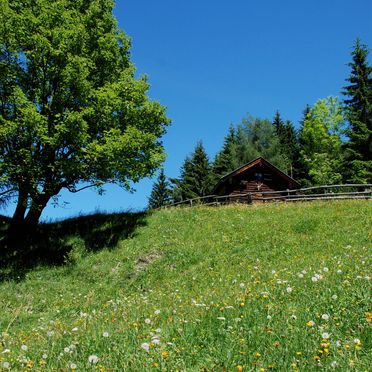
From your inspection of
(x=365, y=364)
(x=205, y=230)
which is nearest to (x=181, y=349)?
(x=365, y=364)

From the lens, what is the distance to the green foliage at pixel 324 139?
50344 mm

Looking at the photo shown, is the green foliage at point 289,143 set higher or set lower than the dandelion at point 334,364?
higher

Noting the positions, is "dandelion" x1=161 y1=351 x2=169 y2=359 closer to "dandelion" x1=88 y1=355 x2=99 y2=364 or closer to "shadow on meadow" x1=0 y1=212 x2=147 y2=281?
"dandelion" x1=88 y1=355 x2=99 y2=364

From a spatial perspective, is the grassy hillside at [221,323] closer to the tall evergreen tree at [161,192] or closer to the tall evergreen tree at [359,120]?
the tall evergreen tree at [359,120]

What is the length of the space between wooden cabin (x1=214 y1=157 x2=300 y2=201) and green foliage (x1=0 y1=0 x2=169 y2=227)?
2276cm

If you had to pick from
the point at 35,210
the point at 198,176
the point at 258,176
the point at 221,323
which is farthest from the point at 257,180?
the point at 221,323

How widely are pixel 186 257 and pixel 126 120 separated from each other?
8808 mm

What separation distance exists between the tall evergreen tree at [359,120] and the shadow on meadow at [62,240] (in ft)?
85.2

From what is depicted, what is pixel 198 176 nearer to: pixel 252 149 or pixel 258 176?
pixel 252 149

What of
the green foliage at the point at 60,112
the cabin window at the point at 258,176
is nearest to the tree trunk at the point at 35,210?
the green foliage at the point at 60,112

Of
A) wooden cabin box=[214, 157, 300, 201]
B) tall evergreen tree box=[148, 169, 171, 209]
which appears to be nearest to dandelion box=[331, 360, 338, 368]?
wooden cabin box=[214, 157, 300, 201]

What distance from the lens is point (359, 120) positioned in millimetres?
43188

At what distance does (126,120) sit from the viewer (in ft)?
72.0

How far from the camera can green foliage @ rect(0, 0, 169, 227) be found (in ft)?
62.6
